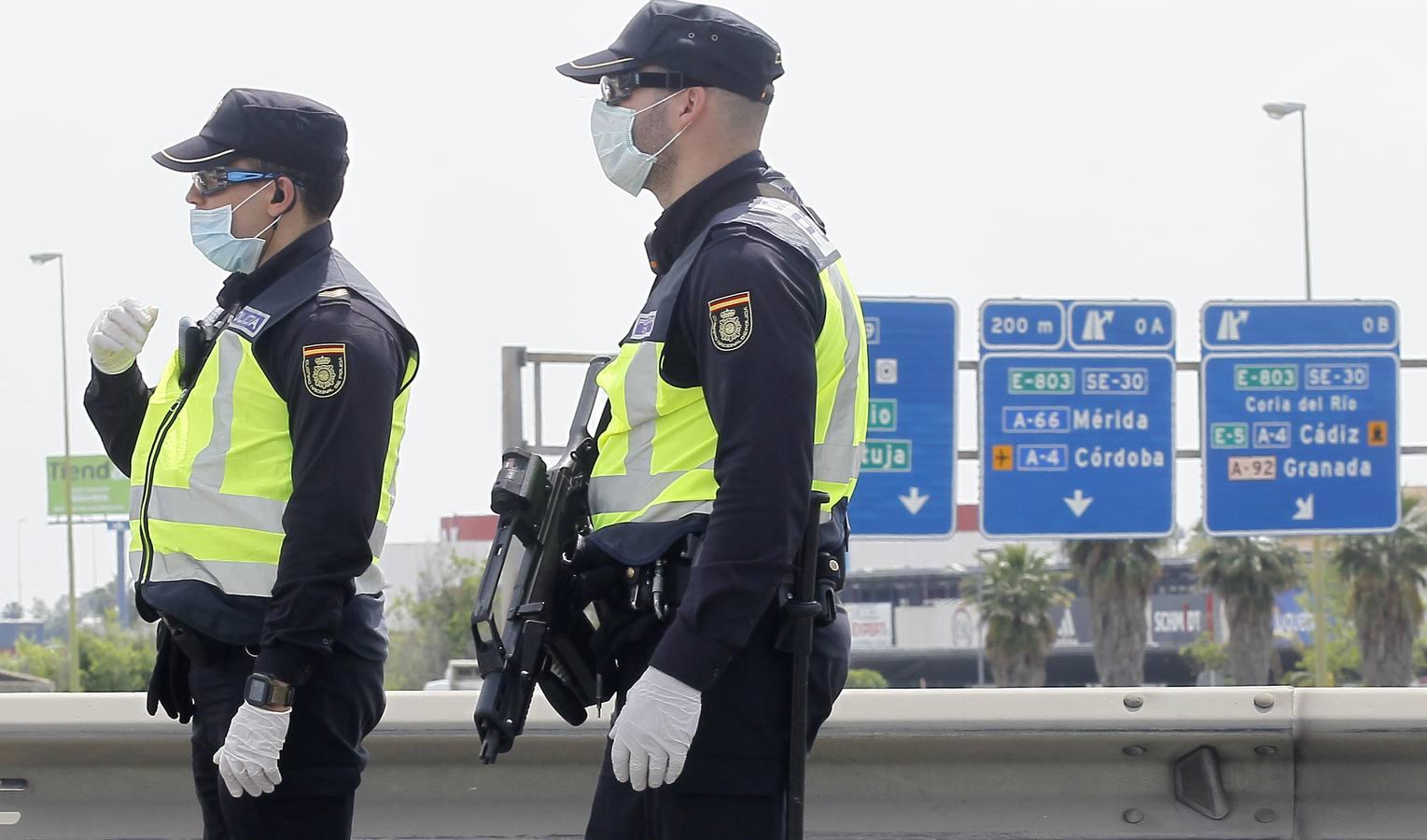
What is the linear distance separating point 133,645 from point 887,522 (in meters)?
59.6

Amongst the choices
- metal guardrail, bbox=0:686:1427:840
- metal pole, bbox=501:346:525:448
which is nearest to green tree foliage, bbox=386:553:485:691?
metal pole, bbox=501:346:525:448

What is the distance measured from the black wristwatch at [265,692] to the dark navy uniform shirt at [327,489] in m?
0.02

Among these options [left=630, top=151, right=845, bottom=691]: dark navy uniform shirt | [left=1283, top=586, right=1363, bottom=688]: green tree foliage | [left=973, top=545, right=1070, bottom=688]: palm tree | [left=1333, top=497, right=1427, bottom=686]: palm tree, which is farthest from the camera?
[left=1283, top=586, right=1363, bottom=688]: green tree foliage

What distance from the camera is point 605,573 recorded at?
9.99 feet

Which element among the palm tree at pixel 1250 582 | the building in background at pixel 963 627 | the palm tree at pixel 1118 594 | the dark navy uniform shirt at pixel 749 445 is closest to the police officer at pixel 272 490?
the dark navy uniform shirt at pixel 749 445

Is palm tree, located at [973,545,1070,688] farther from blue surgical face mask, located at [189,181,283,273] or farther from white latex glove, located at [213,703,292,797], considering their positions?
white latex glove, located at [213,703,292,797]

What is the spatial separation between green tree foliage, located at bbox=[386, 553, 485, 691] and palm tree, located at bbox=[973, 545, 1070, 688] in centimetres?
2258

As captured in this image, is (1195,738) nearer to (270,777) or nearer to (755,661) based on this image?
(755,661)

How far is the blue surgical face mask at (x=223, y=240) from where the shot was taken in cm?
379

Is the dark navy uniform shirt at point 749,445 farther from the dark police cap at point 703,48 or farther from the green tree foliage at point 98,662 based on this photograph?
the green tree foliage at point 98,662

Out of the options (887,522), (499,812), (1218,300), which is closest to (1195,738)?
(499,812)

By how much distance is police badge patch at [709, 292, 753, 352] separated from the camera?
286cm

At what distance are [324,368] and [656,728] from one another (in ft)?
3.54

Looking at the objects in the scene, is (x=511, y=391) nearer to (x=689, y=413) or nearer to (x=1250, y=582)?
(x=689, y=413)
